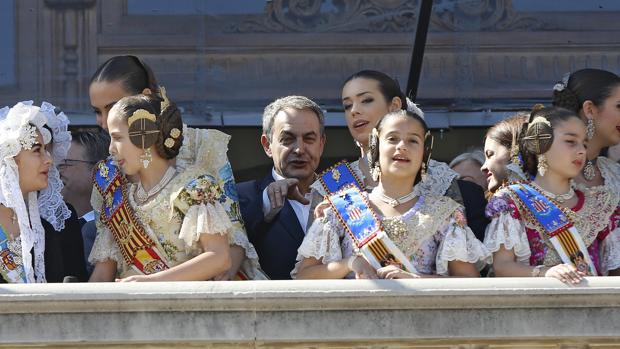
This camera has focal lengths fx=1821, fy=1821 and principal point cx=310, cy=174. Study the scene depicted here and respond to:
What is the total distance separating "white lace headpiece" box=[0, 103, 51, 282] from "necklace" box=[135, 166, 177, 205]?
44cm

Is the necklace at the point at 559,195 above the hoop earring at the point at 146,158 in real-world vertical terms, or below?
below

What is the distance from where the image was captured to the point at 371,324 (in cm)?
720

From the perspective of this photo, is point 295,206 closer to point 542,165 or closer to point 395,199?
point 395,199

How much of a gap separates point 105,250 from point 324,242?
1.00m

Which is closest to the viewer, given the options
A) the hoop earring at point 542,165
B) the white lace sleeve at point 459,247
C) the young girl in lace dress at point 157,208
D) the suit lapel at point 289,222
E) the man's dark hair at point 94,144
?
the white lace sleeve at point 459,247

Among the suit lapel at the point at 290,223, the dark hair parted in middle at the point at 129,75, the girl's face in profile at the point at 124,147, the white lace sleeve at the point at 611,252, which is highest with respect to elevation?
the dark hair parted in middle at the point at 129,75

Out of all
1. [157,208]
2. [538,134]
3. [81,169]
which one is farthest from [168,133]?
[538,134]

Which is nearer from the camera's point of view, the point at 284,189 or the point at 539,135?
the point at 539,135

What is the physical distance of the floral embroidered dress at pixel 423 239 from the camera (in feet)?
25.1

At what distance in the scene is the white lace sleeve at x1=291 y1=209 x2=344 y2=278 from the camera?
773 centimetres

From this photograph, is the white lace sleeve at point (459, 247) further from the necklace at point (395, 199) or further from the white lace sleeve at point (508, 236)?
the necklace at point (395, 199)

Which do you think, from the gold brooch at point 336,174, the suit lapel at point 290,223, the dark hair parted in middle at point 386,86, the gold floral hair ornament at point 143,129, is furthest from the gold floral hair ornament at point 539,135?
the gold floral hair ornament at point 143,129

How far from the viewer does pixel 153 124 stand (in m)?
7.87

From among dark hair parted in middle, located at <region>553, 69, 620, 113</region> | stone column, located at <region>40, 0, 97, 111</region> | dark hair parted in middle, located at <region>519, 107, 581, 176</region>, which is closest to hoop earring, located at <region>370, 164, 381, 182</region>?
dark hair parted in middle, located at <region>519, 107, 581, 176</region>
